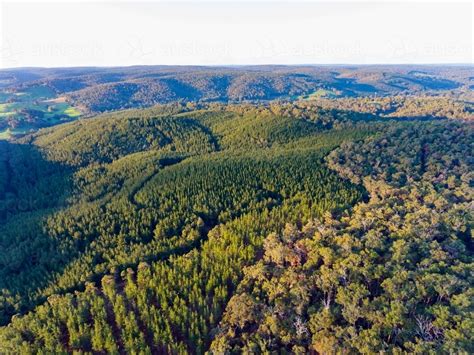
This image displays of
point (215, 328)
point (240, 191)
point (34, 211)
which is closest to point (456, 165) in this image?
point (240, 191)

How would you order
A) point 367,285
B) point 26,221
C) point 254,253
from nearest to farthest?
1. point 367,285
2. point 254,253
3. point 26,221

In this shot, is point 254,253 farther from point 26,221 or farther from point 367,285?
point 26,221

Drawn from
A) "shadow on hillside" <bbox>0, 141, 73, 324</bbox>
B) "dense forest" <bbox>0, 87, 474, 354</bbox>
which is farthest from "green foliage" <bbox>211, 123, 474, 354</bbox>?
"shadow on hillside" <bbox>0, 141, 73, 324</bbox>

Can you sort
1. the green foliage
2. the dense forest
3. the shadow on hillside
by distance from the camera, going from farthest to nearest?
the shadow on hillside → the dense forest → the green foliage

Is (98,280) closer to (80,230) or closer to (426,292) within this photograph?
(80,230)

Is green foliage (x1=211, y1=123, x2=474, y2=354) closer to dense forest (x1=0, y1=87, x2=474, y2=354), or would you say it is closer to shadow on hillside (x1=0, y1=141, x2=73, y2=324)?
dense forest (x1=0, y1=87, x2=474, y2=354)

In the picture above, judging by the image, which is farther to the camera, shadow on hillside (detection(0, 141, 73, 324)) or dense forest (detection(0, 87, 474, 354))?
shadow on hillside (detection(0, 141, 73, 324))

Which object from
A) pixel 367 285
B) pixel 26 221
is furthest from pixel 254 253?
pixel 26 221
